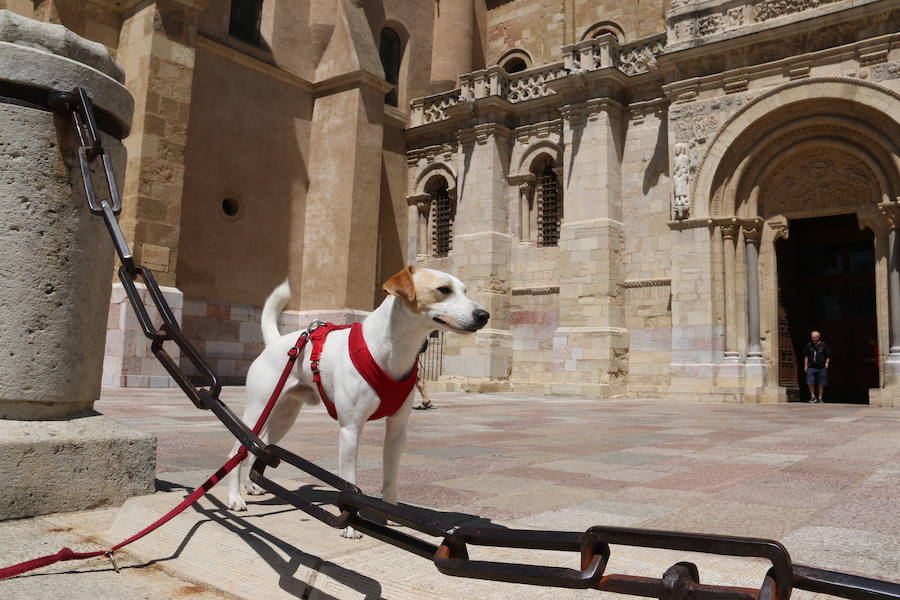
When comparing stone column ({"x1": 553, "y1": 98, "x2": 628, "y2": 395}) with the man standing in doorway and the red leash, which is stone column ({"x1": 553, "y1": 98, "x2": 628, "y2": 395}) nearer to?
the man standing in doorway

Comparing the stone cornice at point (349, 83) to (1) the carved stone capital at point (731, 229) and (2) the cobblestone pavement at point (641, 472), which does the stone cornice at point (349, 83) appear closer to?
(1) the carved stone capital at point (731, 229)

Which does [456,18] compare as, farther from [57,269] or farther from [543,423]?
[57,269]

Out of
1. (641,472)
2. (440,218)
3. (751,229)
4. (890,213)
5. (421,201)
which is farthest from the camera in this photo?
(421,201)

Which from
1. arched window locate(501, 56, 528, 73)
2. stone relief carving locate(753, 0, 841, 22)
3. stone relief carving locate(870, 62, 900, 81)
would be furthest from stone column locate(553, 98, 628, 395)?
arched window locate(501, 56, 528, 73)

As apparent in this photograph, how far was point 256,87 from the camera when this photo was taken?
18469 millimetres

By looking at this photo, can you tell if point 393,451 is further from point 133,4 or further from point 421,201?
point 421,201

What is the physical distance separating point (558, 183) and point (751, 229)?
568 cm

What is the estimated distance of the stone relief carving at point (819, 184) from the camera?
49.9ft

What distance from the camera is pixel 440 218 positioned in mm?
22344

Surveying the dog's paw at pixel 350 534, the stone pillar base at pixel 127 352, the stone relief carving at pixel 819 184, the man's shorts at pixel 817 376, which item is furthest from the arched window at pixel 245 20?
the dog's paw at pixel 350 534

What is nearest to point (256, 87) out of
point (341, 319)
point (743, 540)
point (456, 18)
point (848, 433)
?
point (341, 319)

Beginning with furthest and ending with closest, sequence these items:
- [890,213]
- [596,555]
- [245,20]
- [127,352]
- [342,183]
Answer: [342,183], [245,20], [890,213], [127,352], [596,555]

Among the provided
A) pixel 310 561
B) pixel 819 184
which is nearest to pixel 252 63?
pixel 819 184

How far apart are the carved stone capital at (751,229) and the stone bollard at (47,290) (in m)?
15.2
